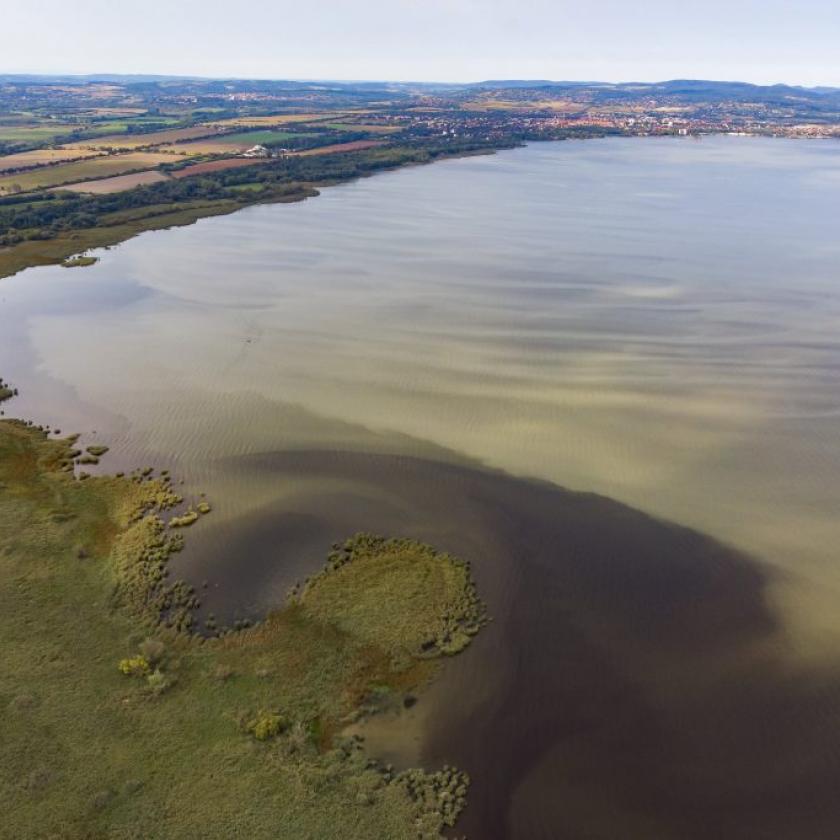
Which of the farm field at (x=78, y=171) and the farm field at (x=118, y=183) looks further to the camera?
the farm field at (x=78, y=171)

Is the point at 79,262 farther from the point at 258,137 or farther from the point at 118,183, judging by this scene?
the point at 258,137

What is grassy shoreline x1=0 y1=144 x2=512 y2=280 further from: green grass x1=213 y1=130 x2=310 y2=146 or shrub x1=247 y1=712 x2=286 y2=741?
shrub x1=247 y1=712 x2=286 y2=741

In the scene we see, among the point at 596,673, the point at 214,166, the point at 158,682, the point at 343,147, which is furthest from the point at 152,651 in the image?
the point at 343,147

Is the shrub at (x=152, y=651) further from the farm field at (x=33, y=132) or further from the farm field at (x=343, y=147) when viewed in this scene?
the farm field at (x=33, y=132)

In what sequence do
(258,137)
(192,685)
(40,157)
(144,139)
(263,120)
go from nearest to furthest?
(192,685), (40,157), (144,139), (258,137), (263,120)

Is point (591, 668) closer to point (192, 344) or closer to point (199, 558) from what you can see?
point (199, 558)

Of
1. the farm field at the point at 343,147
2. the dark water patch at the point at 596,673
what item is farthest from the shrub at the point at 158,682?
the farm field at the point at 343,147

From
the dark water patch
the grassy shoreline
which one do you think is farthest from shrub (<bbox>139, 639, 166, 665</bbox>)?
the grassy shoreline
